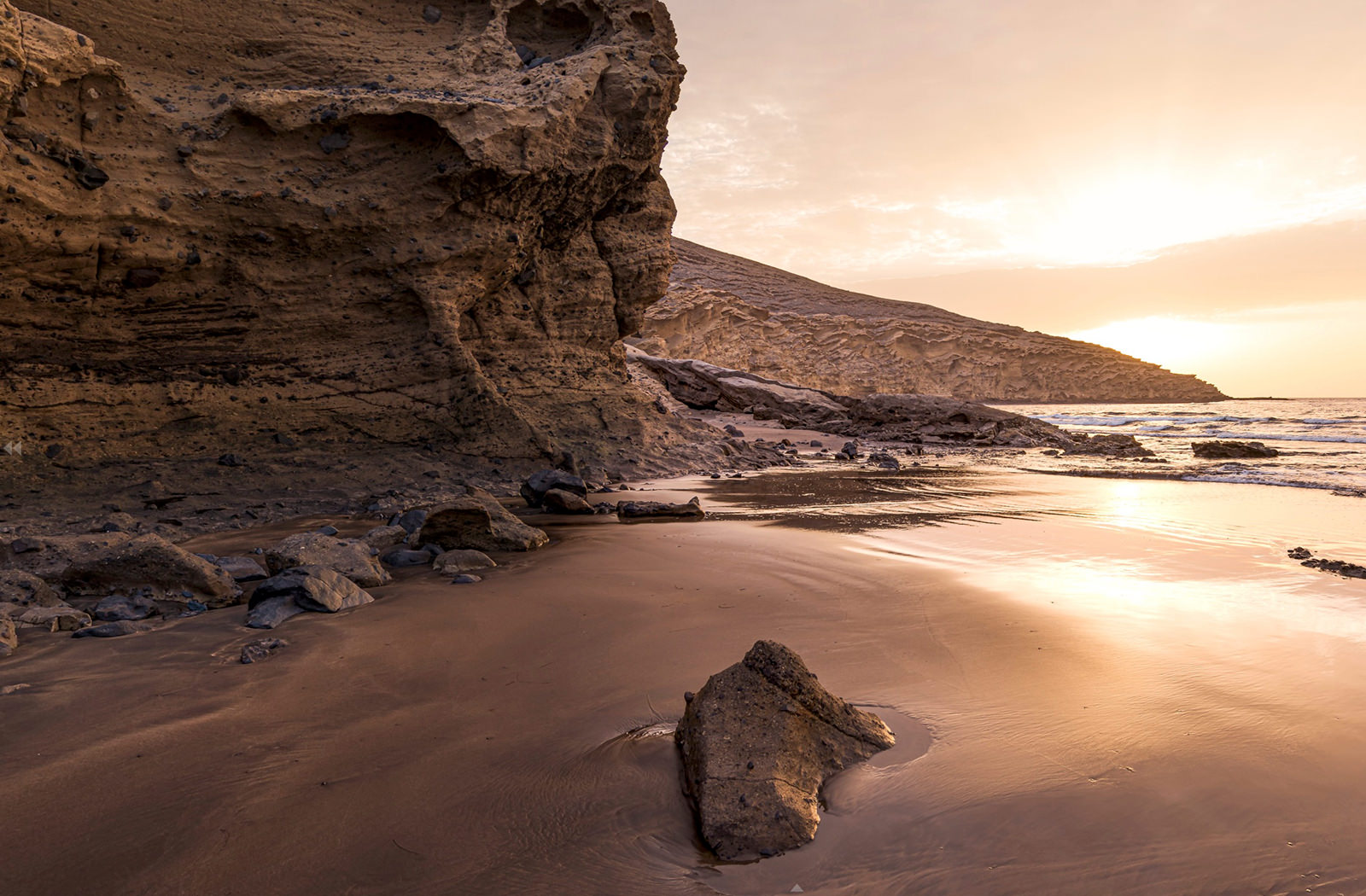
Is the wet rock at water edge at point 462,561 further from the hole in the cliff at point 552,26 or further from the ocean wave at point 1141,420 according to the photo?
the ocean wave at point 1141,420

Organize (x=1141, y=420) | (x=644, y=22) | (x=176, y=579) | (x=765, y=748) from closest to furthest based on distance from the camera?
(x=765, y=748) < (x=176, y=579) < (x=644, y=22) < (x=1141, y=420)

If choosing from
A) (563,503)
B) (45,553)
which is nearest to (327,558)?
(45,553)

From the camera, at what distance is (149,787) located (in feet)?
5.61

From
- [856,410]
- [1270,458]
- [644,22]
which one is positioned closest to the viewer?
[644,22]

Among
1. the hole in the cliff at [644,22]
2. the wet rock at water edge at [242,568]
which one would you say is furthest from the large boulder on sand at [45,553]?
the hole in the cliff at [644,22]

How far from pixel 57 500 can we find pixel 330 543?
3.28 m

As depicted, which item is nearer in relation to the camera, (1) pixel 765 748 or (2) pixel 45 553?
(1) pixel 765 748

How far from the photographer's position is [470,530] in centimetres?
423

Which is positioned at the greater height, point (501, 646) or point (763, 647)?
point (763, 647)

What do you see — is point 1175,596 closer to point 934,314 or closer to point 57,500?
point 57,500

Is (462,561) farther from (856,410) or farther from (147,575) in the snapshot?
(856,410)

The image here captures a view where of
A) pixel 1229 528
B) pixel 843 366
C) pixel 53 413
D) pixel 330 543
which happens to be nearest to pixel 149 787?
pixel 330 543

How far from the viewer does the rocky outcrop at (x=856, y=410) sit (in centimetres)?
1529

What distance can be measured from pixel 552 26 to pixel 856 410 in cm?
1159
